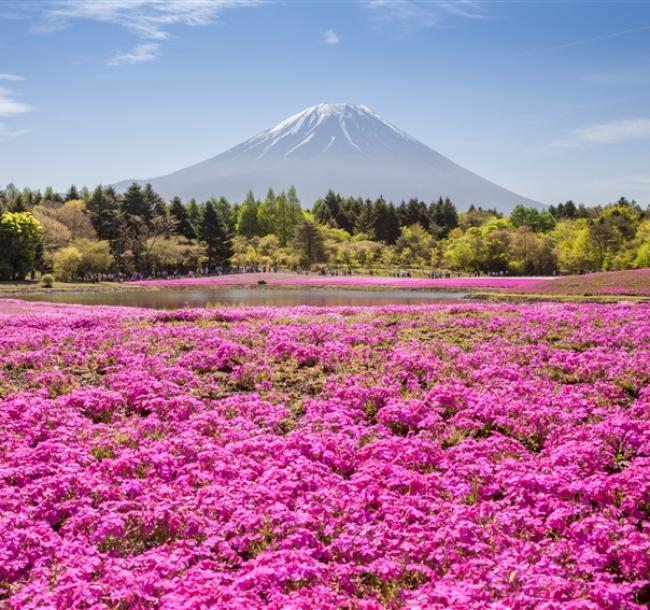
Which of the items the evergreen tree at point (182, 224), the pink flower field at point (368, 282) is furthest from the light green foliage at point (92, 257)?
the evergreen tree at point (182, 224)

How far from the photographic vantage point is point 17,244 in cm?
7638

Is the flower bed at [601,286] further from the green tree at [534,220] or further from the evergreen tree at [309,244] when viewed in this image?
the green tree at [534,220]

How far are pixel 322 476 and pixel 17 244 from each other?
78.1 metres

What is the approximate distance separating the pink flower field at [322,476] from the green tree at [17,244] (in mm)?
67625

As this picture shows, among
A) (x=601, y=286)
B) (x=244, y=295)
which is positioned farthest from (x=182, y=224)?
(x=601, y=286)

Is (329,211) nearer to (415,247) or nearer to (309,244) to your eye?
(415,247)

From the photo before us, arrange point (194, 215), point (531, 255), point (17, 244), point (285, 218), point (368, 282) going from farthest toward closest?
point (285, 218) < point (194, 215) < point (531, 255) < point (17, 244) < point (368, 282)

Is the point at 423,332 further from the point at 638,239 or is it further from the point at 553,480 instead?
the point at 638,239

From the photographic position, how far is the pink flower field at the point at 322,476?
572 centimetres

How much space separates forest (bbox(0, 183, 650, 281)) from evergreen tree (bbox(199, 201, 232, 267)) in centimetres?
16

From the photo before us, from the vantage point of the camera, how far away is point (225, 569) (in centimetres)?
621

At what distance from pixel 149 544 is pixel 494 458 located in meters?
4.74

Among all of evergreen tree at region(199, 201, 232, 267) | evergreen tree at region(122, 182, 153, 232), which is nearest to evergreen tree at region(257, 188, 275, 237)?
evergreen tree at region(199, 201, 232, 267)

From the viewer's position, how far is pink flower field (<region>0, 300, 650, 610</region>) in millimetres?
5723
